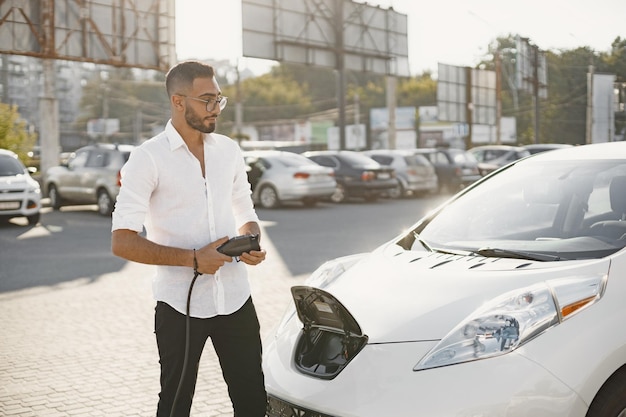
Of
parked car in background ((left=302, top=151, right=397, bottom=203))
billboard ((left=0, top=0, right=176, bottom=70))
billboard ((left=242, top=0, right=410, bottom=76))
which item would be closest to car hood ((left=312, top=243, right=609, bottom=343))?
parked car in background ((left=302, top=151, right=397, bottom=203))

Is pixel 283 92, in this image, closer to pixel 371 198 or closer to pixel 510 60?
pixel 510 60

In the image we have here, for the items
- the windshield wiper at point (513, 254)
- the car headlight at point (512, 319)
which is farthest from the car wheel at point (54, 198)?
the car headlight at point (512, 319)

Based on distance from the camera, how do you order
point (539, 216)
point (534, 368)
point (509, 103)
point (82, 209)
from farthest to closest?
point (509, 103)
point (82, 209)
point (539, 216)
point (534, 368)

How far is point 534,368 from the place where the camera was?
306cm

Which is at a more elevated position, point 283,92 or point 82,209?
point 283,92

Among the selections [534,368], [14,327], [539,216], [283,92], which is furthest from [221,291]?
[283,92]

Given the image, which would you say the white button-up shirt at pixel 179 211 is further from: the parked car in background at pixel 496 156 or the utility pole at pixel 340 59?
the utility pole at pixel 340 59

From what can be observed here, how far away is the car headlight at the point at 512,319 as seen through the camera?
10.4ft

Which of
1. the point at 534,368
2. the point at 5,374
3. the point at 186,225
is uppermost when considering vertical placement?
the point at 186,225

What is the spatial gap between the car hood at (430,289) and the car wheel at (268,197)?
17643 millimetres

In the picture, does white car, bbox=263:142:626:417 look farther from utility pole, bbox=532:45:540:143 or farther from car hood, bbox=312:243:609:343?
utility pole, bbox=532:45:540:143

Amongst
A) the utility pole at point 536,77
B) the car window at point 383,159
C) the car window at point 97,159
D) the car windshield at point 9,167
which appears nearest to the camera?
the car windshield at point 9,167

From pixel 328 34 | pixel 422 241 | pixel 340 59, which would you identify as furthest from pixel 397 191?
pixel 422 241

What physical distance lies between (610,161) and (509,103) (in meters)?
92.2
